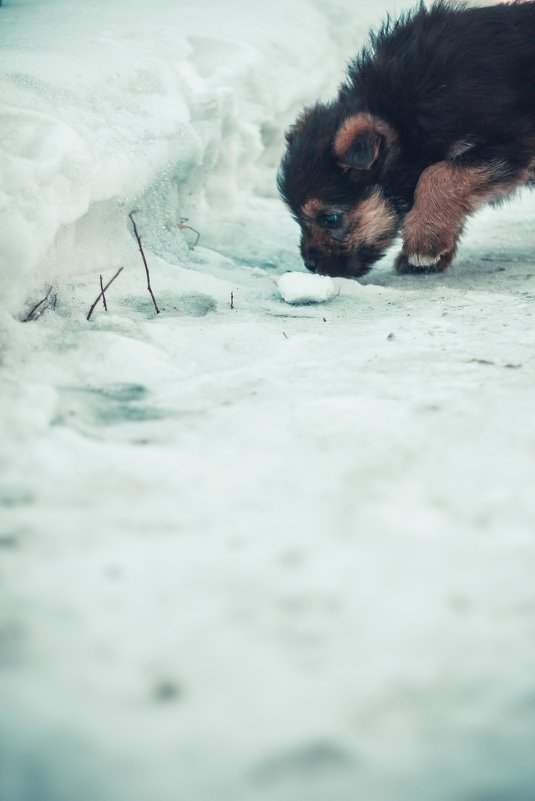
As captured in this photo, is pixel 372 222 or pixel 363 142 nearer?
pixel 363 142

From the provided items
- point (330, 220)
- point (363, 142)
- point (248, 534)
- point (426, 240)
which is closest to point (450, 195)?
point (426, 240)

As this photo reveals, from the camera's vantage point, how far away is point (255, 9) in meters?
5.67

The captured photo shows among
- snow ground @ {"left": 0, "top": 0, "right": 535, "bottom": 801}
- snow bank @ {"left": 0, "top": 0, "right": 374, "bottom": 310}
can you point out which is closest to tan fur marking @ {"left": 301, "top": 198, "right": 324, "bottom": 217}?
snow bank @ {"left": 0, "top": 0, "right": 374, "bottom": 310}

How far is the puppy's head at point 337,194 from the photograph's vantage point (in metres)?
3.46

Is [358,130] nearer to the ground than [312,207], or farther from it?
farther from it

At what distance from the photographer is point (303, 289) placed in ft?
9.65

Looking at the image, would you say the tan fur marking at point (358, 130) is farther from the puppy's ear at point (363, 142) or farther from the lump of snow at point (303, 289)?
the lump of snow at point (303, 289)

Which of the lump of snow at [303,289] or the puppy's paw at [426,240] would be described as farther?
the puppy's paw at [426,240]

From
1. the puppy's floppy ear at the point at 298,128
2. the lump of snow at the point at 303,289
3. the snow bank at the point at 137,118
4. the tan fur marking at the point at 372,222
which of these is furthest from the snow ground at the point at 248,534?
the puppy's floppy ear at the point at 298,128

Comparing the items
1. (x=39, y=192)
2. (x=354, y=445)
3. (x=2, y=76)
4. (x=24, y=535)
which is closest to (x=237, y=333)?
(x=39, y=192)

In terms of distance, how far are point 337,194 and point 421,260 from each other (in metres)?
0.59

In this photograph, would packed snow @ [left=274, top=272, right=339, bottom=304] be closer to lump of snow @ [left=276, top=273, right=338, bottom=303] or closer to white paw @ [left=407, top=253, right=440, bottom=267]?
lump of snow @ [left=276, top=273, right=338, bottom=303]

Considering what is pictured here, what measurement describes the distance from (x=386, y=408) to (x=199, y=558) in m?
0.70

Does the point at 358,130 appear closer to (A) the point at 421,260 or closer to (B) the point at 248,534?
(A) the point at 421,260
